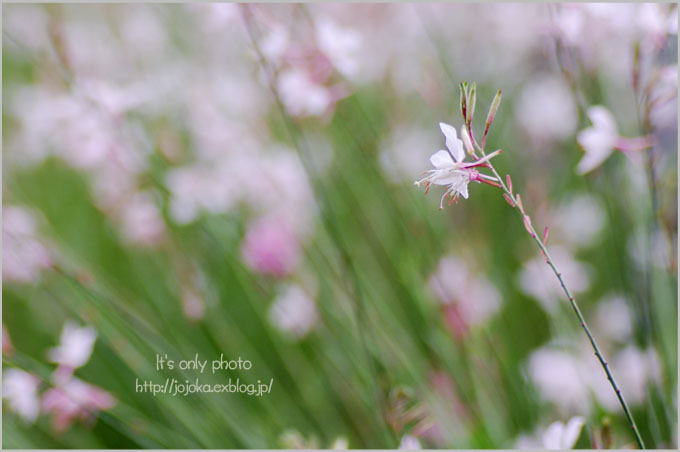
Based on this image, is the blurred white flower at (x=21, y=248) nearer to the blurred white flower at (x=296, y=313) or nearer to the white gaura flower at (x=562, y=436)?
the blurred white flower at (x=296, y=313)

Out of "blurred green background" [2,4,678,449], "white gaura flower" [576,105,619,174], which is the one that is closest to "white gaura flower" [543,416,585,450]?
"blurred green background" [2,4,678,449]

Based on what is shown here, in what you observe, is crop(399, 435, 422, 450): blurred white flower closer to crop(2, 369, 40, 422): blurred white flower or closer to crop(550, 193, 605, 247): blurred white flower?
crop(2, 369, 40, 422): blurred white flower

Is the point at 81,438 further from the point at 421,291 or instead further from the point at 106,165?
the point at 421,291

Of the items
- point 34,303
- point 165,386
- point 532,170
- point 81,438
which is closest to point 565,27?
point 532,170

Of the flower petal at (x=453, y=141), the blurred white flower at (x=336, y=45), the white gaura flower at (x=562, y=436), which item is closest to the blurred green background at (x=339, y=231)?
the blurred white flower at (x=336, y=45)

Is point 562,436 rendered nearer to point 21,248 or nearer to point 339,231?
point 339,231

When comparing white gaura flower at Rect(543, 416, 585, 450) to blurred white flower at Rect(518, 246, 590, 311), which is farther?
blurred white flower at Rect(518, 246, 590, 311)

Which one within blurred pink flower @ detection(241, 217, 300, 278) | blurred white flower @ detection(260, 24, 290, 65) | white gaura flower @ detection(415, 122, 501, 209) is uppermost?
blurred white flower @ detection(260, 24, 290, 65)
